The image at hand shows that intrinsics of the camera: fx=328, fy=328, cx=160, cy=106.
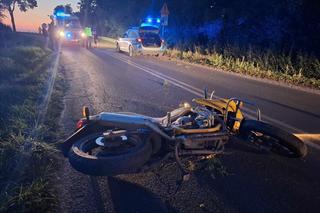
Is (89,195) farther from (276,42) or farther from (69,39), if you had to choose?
(69,39)

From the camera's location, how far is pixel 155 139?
3.86 meters

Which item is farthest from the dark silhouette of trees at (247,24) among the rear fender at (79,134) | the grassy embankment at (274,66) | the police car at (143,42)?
the rear fender at (79,134)

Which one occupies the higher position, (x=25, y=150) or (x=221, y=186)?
(x=221, y=186)

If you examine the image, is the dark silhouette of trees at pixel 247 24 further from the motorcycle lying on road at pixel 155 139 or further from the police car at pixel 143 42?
the motorcycle lying on road at pixel 155 139

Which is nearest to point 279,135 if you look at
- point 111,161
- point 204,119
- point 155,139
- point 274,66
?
point 204,119

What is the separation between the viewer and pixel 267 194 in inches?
142

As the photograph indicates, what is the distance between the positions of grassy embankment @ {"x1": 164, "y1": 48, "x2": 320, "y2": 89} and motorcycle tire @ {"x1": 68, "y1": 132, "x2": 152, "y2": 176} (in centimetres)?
1000

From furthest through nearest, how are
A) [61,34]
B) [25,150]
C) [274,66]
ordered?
[61,34] < [274,66] < [25,150]

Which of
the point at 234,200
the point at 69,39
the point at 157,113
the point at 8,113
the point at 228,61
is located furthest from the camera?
the point at 69,39

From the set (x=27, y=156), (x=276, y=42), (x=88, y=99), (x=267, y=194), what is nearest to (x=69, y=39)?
(x=276, y=42)

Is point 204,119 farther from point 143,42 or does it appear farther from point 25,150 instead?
point 143,42

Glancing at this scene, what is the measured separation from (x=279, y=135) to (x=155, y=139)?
1562 millimetres

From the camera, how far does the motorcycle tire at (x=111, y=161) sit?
3455mm

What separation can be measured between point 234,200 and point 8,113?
466cm
